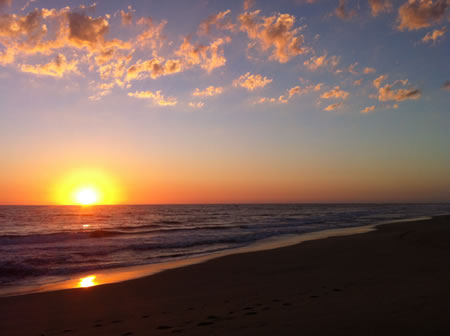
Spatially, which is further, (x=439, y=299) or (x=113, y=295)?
(x=113, y=295)

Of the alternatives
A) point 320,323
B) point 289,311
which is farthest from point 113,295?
point 320,323

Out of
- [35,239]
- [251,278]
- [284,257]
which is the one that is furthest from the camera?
[35,239]

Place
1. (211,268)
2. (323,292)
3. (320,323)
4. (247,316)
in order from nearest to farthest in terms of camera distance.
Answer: (320,323), (247,316), (323,292), (211,268)

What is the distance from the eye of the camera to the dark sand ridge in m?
5.34

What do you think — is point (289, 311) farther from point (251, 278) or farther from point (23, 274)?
point (23, 274)

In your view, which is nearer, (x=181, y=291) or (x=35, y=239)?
(x=181, y=291)

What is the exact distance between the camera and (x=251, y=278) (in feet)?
33.2

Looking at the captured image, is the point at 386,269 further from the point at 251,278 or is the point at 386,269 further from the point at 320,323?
the point at 320,323

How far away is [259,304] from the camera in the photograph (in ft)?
22.3

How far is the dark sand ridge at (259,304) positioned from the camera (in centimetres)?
534

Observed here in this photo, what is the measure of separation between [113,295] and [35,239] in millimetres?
23952

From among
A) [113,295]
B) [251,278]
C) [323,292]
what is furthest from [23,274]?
[323,292]

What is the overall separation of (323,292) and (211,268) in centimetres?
600

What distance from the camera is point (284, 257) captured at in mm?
14680
